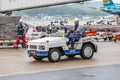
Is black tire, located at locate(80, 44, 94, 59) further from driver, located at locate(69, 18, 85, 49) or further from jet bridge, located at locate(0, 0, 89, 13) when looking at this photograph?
jet bridge, located at locate(0, 0, 89, 13)

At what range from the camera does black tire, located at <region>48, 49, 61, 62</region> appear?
1612 centimetres

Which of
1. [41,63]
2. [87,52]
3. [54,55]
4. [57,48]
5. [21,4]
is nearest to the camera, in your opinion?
[41,63]

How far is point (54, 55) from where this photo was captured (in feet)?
53.3

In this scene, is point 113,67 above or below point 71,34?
below

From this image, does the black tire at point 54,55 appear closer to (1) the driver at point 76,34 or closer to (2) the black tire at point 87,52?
(1) the driver at point 76,34

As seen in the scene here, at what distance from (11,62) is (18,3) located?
14.6 feet

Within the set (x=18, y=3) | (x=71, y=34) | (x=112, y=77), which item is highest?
(x=18, y=3)

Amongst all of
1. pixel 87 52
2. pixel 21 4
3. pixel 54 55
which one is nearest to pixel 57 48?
pixel 54 55

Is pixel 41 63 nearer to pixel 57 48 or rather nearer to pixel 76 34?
pixel 57 48

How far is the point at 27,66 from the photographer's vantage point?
15.2 meters

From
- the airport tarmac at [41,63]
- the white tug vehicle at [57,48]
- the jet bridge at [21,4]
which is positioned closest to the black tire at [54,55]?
the white tug vehicle at [57,48]

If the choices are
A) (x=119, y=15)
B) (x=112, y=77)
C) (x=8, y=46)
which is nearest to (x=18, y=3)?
(x=8, y=46)

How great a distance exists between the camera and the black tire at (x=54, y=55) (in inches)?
635

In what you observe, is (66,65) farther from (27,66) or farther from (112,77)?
(112,77)
